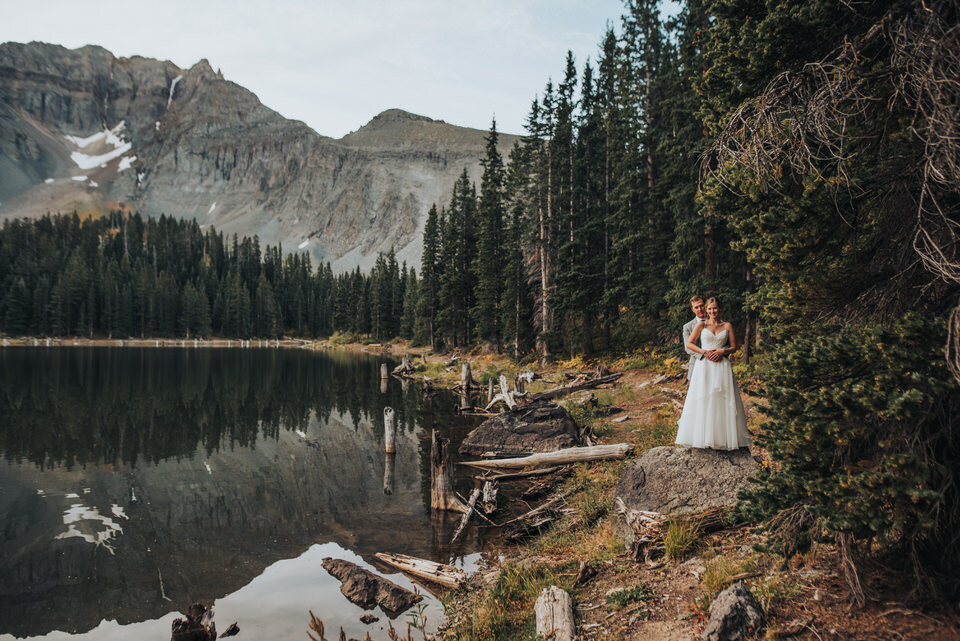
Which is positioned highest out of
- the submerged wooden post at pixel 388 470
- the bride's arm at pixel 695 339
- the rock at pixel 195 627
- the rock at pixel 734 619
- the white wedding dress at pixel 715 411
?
the bride's arm at pixel 695 339

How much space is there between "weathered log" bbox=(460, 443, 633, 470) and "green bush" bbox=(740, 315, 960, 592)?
7493mm

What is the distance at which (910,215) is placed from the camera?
486cm

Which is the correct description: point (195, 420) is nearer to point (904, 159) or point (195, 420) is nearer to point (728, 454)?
point (728, 454)

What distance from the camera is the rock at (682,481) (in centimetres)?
693

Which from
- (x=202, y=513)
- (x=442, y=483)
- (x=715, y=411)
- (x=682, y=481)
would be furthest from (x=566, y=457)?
(x=202, y=513)

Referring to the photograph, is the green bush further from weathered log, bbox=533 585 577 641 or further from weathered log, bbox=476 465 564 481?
weathered log, bbox=476 465 564 481

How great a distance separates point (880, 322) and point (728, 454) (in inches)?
135

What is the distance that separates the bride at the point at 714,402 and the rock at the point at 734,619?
10.9ft

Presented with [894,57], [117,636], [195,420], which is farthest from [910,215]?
[195,420]

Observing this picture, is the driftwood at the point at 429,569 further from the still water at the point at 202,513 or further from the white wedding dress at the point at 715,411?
the white wedding dress at the point at 715,411

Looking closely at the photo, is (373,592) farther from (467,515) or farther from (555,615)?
(555,615)

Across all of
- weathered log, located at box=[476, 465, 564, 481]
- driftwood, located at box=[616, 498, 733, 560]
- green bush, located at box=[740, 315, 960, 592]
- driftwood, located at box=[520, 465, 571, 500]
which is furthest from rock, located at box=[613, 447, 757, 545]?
weathered log, located at box=[476, 465, 564, 481]

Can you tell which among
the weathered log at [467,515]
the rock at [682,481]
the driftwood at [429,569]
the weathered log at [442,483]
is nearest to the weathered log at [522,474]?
the weathered log at [442,483]

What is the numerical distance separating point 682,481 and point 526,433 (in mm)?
7510
